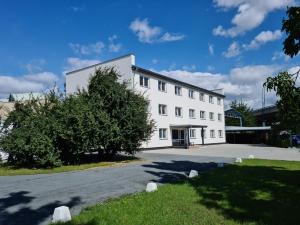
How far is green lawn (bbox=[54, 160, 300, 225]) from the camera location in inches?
282

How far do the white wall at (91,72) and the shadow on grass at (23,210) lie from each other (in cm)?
Answer: 2278

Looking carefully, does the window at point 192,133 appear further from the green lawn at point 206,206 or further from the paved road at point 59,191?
the green lawn at point 206,206

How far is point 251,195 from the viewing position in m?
9.76

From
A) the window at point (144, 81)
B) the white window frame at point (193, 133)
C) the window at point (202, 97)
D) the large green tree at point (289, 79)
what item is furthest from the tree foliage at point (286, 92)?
the window at point (202, 97)

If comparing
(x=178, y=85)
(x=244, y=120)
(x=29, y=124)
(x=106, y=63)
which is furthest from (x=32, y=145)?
(x=244, y=120)

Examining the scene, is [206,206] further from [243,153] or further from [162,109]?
[162,109]

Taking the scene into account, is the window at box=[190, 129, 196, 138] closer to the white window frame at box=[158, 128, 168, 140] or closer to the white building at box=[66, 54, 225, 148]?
the white building at box=[66, 54, 225, 148]

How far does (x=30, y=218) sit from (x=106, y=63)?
30654 millimetres

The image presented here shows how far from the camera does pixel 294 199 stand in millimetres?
9164

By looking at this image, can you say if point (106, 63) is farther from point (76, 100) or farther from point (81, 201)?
point (81, 201)

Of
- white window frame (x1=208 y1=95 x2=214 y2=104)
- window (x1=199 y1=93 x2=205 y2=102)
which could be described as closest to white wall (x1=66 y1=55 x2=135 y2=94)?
window (x1=199 y1=93 x2=205 y2=102)

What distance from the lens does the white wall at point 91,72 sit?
34250 millimetres

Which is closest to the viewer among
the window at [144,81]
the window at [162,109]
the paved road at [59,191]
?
the paved road at [59,191]

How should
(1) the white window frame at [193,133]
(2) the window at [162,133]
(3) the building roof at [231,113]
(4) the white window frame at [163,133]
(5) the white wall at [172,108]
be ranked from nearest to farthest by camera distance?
(5) the white wall at [172,108]
(4) the white window frame at [163,133]
(2) the window at [162,133]
(1) the white window frame at [193,133]
(3) the building roof at [231,113]
